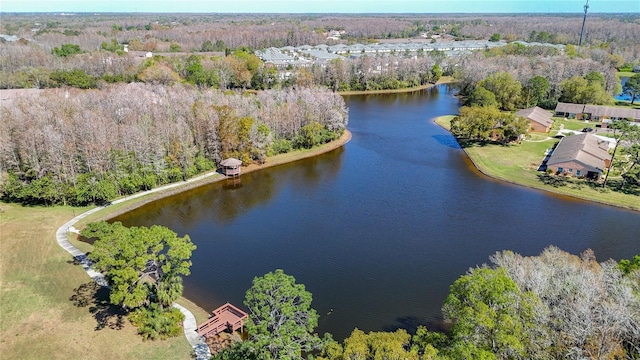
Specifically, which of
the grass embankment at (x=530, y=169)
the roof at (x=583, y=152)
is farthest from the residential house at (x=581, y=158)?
the grass embankment at (x=530, y=169)

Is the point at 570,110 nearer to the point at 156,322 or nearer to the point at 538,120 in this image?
the point at 538,120

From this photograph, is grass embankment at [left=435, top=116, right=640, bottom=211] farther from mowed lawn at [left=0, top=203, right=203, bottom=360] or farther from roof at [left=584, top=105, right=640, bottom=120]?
mowed lawn at [left=0, top=203, right=203, bottom=360]

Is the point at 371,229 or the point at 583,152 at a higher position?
the point at 583,152

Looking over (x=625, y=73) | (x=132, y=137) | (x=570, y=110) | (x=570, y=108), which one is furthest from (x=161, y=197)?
(x=625, y=73)

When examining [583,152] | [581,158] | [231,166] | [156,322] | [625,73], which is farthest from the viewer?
[625,73]

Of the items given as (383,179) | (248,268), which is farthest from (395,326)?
(383,179)

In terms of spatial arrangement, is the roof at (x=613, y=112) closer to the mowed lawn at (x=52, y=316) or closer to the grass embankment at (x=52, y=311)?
the grass embankment at (x=52, y=311)
